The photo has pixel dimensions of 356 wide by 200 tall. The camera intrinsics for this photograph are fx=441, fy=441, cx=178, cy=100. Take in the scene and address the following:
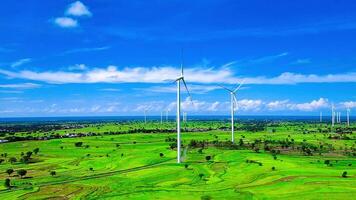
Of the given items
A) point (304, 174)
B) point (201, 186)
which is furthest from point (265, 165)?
point (201, 186)

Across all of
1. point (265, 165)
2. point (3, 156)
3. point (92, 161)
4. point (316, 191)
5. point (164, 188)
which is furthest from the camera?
point (3, 156)

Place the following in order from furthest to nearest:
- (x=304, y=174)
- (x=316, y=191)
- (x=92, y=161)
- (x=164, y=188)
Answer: (x=92, y=161) → (x=304, y=174) → (x=164, y=188) → (x=316, y=191)

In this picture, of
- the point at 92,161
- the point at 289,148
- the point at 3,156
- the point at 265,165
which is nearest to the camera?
the point at 265,165

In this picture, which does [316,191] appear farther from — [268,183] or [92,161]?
[92,161]

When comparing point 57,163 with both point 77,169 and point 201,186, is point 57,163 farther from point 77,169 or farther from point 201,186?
point 201,186

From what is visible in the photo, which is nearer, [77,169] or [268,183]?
[268,183]

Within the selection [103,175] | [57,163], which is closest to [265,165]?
[103,175]

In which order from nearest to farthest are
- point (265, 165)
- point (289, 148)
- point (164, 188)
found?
point (164, 188) → point (265, 165) → point (289, 148)

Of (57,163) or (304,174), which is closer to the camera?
(304,174)
